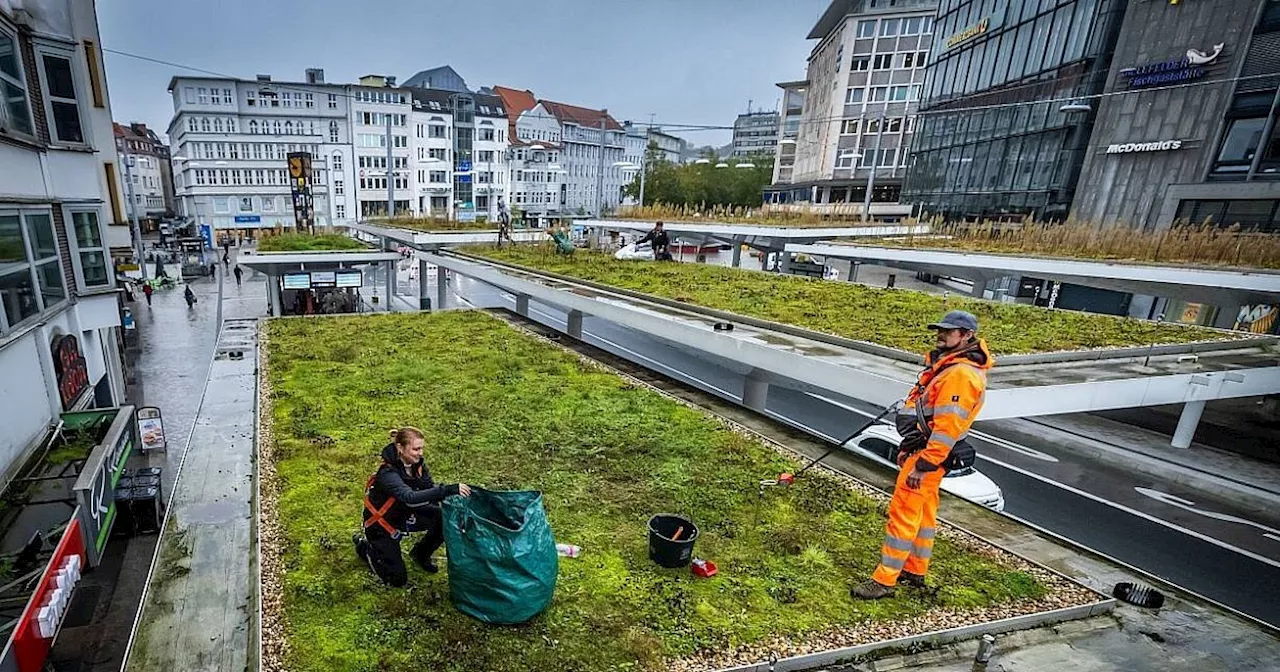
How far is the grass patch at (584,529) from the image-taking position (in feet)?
15.0

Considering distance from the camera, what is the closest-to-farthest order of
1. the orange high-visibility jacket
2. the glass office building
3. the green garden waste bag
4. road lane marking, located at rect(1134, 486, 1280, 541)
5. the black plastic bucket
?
1. the green garden waste bag
2. the orange high-visibility jacket
3. the black plastic bucket
4. road lane marking, located at rect(1134, 486, 1280, 541)
5. the glass office building

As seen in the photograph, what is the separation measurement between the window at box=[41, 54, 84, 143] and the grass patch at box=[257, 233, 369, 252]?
453 inches

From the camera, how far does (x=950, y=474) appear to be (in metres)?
9.36

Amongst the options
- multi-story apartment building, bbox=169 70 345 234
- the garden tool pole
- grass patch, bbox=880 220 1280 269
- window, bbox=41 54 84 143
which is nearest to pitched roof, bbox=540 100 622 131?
multi-story apartment building, bbox=169 70 345 234

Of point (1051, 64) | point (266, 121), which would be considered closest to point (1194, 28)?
point (1051, 64)

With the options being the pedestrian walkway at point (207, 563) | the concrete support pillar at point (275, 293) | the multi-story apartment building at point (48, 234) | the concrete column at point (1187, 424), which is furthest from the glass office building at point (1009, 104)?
the concrete support pillar at point (275, 293)

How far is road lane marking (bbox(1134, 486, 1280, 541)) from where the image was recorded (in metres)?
9.54

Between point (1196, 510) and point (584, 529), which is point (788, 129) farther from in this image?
point (584, 529)

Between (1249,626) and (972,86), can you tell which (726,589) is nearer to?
(1249,626)

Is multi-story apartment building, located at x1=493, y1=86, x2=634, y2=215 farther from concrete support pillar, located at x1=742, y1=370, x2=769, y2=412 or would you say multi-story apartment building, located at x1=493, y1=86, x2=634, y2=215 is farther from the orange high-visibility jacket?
the orange high-visibility jacket

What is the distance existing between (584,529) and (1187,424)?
43.9ft

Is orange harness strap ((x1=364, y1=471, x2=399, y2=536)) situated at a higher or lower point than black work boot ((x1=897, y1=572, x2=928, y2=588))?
higher

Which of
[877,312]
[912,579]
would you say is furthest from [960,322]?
[877,312]

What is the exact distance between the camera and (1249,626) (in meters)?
5.30
